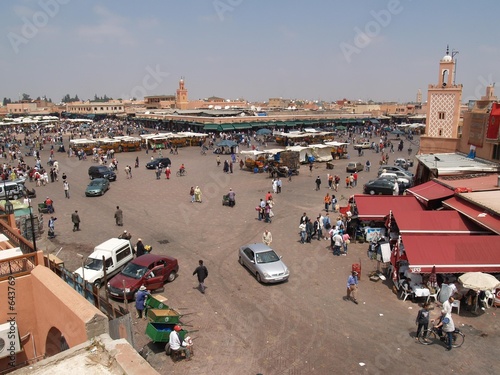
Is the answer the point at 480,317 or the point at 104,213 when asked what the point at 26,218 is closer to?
the point at 104,213

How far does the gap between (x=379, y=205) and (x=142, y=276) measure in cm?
1029

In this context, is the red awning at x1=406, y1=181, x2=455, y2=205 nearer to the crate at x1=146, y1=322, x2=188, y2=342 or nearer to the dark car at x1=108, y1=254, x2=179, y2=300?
the dark car at x1=108, y1=254, x2=179, y2=300

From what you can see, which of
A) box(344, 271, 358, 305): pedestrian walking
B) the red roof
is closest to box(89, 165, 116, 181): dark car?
the red roof

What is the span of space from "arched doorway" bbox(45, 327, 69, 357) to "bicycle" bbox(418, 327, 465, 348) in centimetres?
802

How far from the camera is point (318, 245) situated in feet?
54.0

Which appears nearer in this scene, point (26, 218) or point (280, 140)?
point (26, 218)

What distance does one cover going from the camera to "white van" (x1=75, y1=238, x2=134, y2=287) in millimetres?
12852

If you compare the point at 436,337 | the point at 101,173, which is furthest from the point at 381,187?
the point at 101,173

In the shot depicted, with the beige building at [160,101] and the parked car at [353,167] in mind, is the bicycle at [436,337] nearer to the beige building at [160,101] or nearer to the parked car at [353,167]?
the parked car at [353,167]

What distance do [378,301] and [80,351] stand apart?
8692mm

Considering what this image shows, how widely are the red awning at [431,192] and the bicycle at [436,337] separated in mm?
7870

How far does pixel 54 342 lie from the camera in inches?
326

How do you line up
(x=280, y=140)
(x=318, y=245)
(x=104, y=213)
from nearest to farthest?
1. (x=318, y=245)
2. (x=104, y=213)
3. (x=280, y=140)

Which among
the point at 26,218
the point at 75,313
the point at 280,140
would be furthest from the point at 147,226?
the point at 280,140
